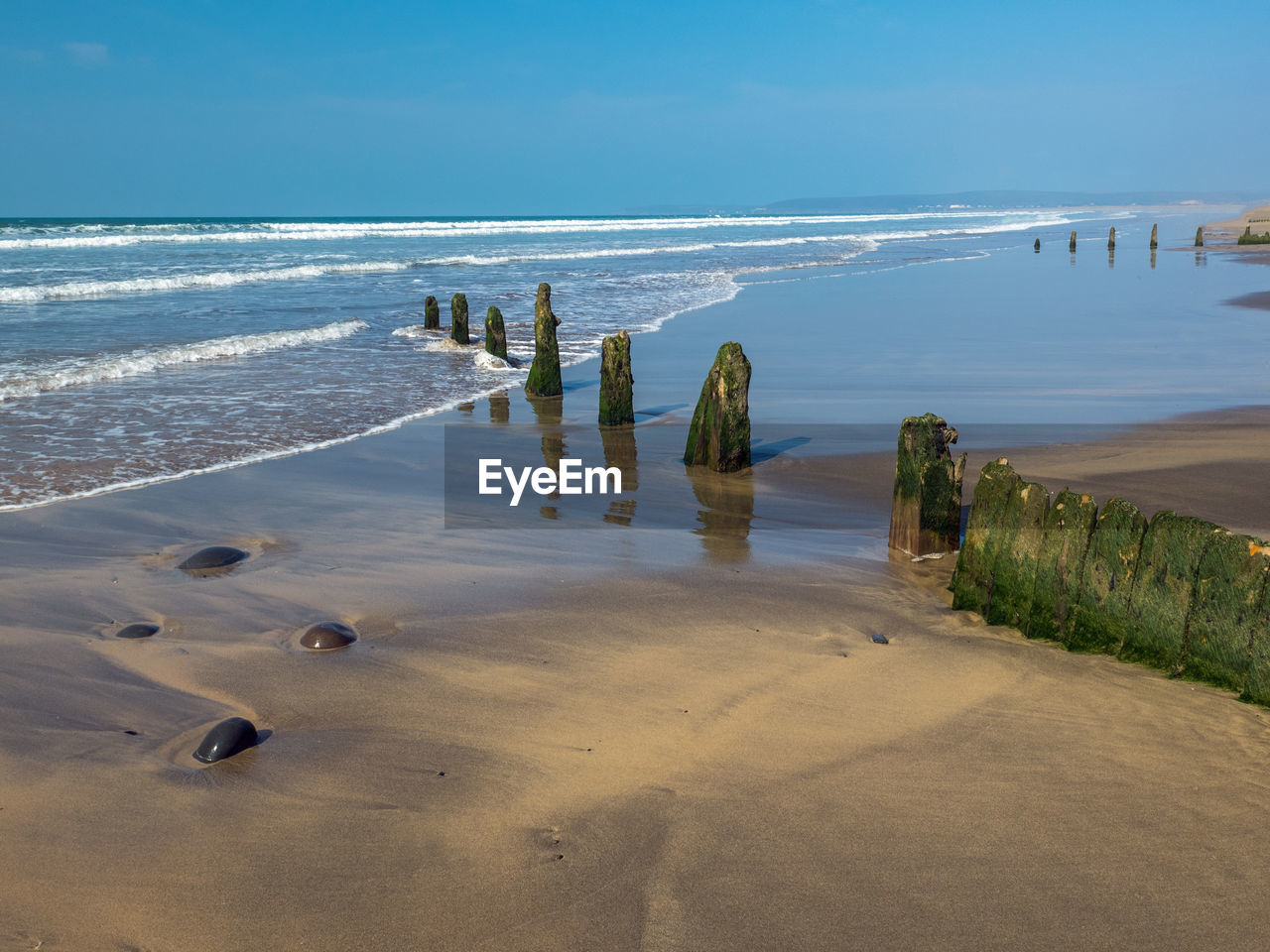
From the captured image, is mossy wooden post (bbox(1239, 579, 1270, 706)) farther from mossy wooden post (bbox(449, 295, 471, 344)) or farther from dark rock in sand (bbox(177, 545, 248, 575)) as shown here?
mossy wooden post (bbox(449, 295, 471, 344))

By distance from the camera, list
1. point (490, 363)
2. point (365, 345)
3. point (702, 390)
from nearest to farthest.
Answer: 1. point (702, 390)
2. point (490, 363)
3. point (365, 345)

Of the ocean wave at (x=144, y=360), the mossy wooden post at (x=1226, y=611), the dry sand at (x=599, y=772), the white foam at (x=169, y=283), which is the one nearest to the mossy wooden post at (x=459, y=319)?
the ocean wave at (x=144, y=360)

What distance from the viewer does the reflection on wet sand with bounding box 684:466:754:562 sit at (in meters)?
6.14

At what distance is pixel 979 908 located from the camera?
2764mm

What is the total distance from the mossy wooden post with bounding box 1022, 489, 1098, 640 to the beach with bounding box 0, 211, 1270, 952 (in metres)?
0.22

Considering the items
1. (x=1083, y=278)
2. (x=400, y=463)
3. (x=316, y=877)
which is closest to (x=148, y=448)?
(x=400, y=463)

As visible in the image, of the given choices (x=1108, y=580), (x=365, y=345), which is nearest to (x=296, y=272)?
(x=365, y=345)

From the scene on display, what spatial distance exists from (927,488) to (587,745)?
3158 millimetres

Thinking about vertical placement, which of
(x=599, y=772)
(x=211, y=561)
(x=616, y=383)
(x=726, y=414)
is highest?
(x=616, y=383)

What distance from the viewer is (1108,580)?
4.34m

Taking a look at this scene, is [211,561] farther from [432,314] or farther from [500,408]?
[432,314]

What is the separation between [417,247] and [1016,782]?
2033 inches

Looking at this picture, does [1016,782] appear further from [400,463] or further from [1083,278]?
[1083,278]

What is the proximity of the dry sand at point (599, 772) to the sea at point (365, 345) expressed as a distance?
3.74 m
